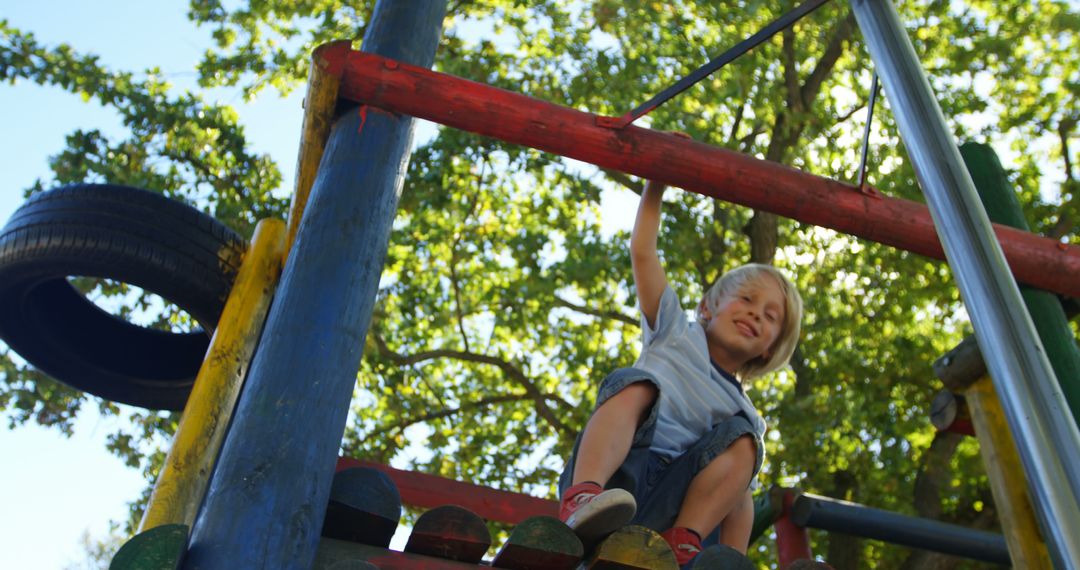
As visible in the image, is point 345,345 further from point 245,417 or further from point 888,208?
point 888,208

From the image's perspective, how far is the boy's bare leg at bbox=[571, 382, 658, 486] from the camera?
8.54 ft

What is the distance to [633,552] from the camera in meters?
2.09

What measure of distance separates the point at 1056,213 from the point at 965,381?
6.04m

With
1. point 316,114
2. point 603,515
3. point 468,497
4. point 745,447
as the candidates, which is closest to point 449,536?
point 603,515

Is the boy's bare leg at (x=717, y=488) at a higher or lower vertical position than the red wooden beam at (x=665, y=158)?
lower

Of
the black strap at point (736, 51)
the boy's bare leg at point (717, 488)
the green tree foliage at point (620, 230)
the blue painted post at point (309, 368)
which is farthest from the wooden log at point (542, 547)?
the green tree foliage at point (620, 230)

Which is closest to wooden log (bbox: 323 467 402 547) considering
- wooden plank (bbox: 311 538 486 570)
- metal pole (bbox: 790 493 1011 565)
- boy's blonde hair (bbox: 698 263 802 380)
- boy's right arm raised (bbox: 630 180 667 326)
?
wooden plank (bbox: 311 538 486 570)

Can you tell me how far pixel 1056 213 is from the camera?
883cm

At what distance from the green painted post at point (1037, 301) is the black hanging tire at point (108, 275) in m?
2.54

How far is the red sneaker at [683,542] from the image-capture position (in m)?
2.67

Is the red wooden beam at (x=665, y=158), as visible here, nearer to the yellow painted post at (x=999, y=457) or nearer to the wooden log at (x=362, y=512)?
the yellow painted post at (x=999, y=457)

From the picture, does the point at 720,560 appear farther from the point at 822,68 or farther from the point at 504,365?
the point at 822,68

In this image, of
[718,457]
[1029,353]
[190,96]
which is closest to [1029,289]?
[718,457]

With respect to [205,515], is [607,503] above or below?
above
